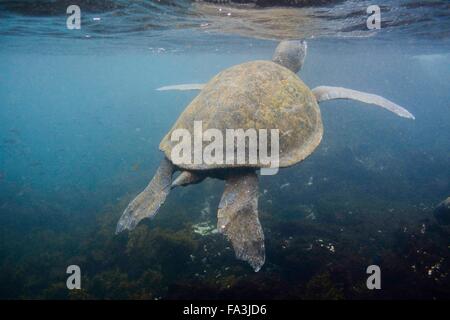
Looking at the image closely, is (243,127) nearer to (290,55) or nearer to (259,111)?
(259,111)

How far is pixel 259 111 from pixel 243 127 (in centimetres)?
42

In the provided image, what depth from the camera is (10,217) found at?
16.4 metres

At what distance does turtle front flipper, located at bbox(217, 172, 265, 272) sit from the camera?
4422mm

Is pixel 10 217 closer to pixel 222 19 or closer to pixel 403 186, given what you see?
pixel 222 19

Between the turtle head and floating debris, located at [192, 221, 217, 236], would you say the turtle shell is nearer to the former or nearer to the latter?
the turtle head

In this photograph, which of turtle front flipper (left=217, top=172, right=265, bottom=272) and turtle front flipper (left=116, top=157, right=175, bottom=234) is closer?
turtle front flipper (left=217, top=172, right=265, bottom=272)

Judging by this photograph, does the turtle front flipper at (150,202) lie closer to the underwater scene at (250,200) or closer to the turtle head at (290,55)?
the underwater scene at (250,200)

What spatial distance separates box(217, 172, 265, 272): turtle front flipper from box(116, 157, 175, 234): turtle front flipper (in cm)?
112

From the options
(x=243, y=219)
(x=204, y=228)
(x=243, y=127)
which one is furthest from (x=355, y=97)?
(x=204, y=228)

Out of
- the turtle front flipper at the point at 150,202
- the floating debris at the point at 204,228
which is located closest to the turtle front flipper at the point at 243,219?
the turtle front flipper at the point at 150,202

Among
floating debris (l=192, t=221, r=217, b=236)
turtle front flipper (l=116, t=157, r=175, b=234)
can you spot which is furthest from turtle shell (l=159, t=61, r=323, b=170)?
floating debris (l=192, t=221, r=217, b=236)

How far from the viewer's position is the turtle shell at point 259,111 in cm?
504
